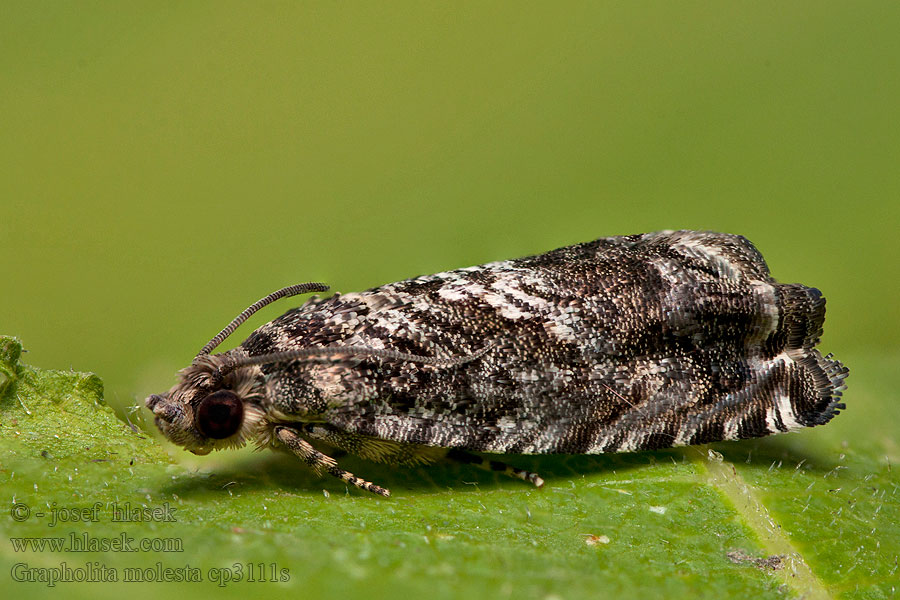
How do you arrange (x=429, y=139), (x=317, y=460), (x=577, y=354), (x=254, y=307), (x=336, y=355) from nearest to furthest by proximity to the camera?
(x=317, y=460), (x=336, y=355), (x=577, y=354), (x=254, y=307), (x=429, y=139)

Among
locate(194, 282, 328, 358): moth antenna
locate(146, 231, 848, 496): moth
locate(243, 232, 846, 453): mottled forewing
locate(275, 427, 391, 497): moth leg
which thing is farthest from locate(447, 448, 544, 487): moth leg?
locate(194, 282, 328, 358): moth antenna

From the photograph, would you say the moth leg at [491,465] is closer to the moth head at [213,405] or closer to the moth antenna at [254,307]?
the moth head at [213,405]

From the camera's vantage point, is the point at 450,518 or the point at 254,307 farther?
the point at 254,307

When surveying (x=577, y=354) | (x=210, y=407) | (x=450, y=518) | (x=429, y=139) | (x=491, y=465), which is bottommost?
(x=450, y=518)

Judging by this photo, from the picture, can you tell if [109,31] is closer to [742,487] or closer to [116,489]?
[116,489]

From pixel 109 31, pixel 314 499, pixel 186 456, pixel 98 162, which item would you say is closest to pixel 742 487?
pixel 314 499

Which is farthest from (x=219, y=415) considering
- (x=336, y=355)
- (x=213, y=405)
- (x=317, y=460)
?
(x=336, y=355)

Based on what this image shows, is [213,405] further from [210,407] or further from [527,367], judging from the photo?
[527,367]
